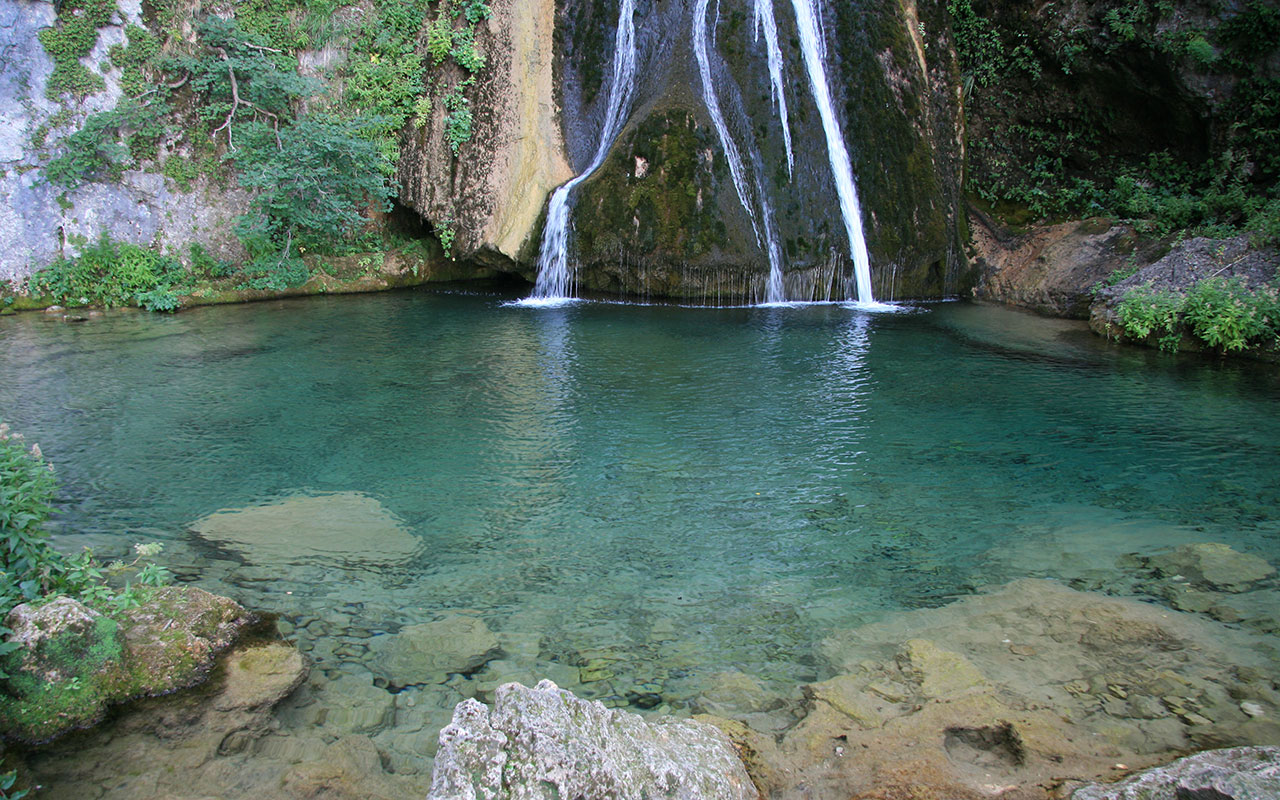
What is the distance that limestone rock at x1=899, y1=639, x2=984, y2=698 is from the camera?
346cm

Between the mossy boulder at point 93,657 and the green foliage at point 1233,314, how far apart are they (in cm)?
1154

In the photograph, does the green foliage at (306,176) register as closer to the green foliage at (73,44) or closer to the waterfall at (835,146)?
the green foliage at (73,44)

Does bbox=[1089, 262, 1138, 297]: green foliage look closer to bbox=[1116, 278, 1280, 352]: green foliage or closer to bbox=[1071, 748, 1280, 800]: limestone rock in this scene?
bbox=[1116, 278, 1280, 352]: green foliage

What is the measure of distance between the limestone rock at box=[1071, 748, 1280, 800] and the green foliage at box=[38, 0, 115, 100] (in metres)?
16.4

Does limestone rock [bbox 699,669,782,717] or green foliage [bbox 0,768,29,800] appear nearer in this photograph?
green foliage [bbox 0,768,29,800]

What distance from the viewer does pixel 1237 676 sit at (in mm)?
3508

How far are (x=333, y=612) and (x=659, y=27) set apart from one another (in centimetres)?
1328

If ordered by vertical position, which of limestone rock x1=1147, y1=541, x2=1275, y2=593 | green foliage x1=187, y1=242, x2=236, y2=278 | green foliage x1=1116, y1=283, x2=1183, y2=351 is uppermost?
green foliage x1=187, y1=242, x2=236, y2=278

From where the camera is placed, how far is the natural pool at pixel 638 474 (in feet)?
13.6

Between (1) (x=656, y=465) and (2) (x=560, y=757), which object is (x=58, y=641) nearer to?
(2) (x=560, y=757)

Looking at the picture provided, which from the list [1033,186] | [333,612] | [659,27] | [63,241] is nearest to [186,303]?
[63,241]

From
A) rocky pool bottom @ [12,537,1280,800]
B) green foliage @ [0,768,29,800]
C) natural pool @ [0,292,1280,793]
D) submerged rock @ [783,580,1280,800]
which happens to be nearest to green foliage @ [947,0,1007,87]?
natural pool @ [0,292,1280,793]

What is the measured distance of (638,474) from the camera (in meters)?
6.20

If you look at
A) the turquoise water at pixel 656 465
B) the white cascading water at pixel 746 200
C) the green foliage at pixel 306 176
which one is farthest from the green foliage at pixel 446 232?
the white cascading water at pixel 746 200
